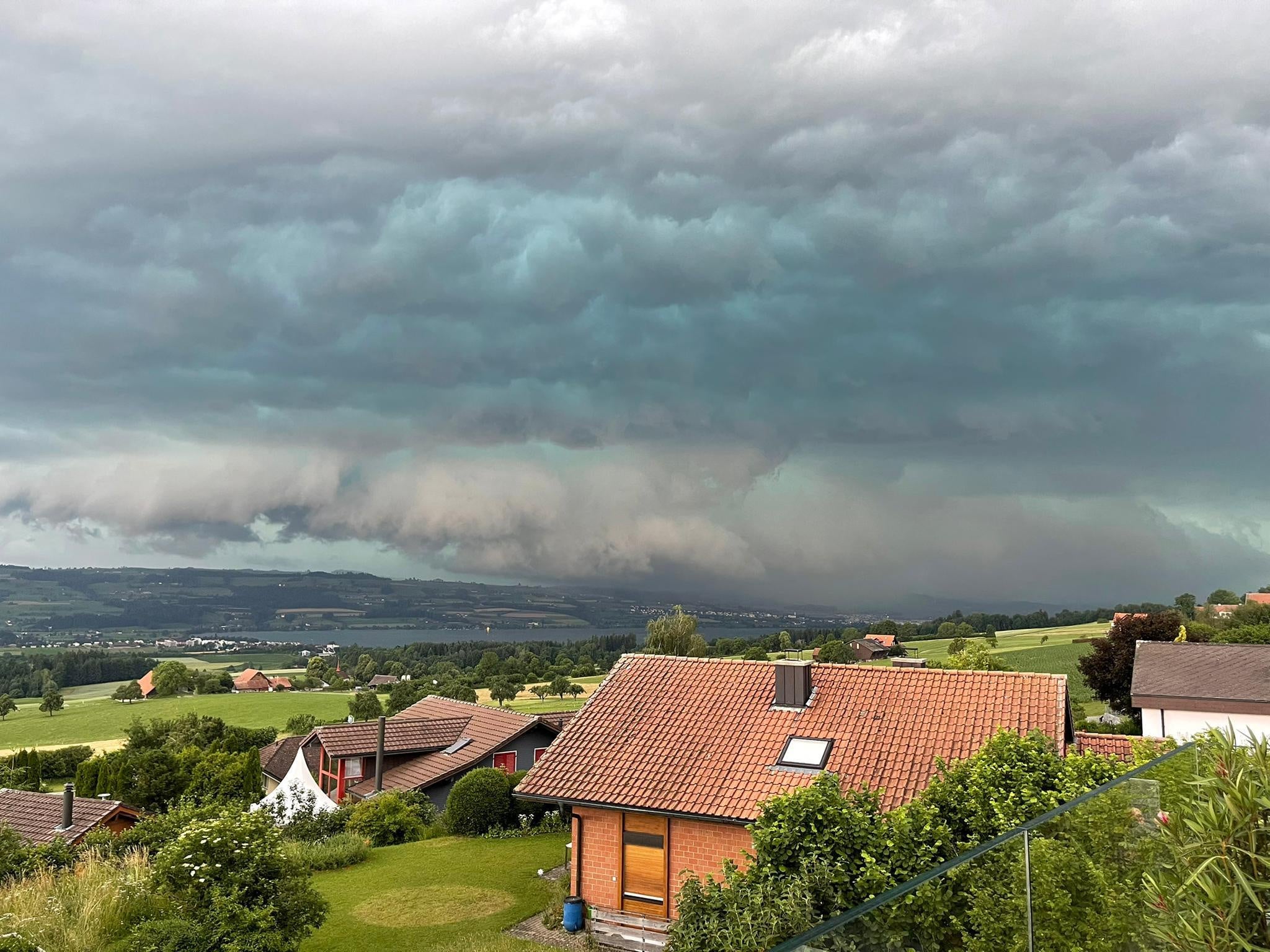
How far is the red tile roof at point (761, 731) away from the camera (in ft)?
56.6

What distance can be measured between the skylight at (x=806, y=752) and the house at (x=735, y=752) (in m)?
0.03

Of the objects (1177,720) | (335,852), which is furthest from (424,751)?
(1177,720)

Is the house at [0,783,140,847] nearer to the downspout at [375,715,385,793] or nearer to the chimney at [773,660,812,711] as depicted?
the downspout at [375,715,385,793]

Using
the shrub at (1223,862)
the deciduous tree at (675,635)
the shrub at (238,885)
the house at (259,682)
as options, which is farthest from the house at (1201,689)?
the house at (259,682)

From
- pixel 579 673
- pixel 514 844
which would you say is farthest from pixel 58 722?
pixel 514 844

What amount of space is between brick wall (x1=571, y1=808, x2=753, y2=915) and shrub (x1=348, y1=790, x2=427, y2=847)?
39.2 feet

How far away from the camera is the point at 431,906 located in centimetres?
1966

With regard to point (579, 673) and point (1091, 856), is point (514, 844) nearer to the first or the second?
point (1091, 856)

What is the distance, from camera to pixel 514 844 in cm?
2588

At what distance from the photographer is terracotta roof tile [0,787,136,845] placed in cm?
2373

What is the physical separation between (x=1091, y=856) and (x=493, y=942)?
15.0 meters

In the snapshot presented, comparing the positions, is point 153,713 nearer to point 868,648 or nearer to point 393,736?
point 393,736

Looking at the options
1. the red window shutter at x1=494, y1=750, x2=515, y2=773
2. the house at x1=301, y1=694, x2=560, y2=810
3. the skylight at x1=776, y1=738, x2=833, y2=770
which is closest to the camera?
the skylight at x1=776, y1=738, x2=833, y2=770

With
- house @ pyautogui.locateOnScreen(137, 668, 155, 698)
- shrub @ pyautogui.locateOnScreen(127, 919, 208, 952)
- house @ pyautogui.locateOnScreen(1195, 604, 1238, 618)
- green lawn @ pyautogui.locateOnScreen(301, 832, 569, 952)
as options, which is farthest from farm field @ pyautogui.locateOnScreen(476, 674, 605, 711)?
shrub @ pyautogui.locateOnScreen(127, 919, 208, 952)
